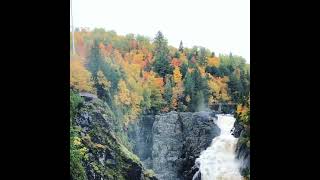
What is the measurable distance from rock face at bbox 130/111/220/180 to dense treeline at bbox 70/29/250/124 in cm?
6

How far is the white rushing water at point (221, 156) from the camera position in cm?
316

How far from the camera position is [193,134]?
10.6 feet

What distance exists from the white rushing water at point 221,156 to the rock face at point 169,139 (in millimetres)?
73

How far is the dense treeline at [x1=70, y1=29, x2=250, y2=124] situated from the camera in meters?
3.20

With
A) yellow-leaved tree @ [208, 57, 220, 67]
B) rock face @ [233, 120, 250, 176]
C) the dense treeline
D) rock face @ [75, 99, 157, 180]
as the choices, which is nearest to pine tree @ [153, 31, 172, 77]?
the dense treeline

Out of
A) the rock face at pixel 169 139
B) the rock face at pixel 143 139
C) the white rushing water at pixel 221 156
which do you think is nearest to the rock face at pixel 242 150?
the white rushing water at pixel 221 156

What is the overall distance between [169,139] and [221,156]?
0.32m

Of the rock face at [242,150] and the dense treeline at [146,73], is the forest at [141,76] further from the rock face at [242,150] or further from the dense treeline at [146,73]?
the rock face at [242,150]

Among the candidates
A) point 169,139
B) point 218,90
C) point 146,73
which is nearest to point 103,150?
point 169,139

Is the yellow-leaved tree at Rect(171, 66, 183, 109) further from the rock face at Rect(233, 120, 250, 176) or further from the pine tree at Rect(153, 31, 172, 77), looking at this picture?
the rock face at Rect(233, 120, 250, 176)
